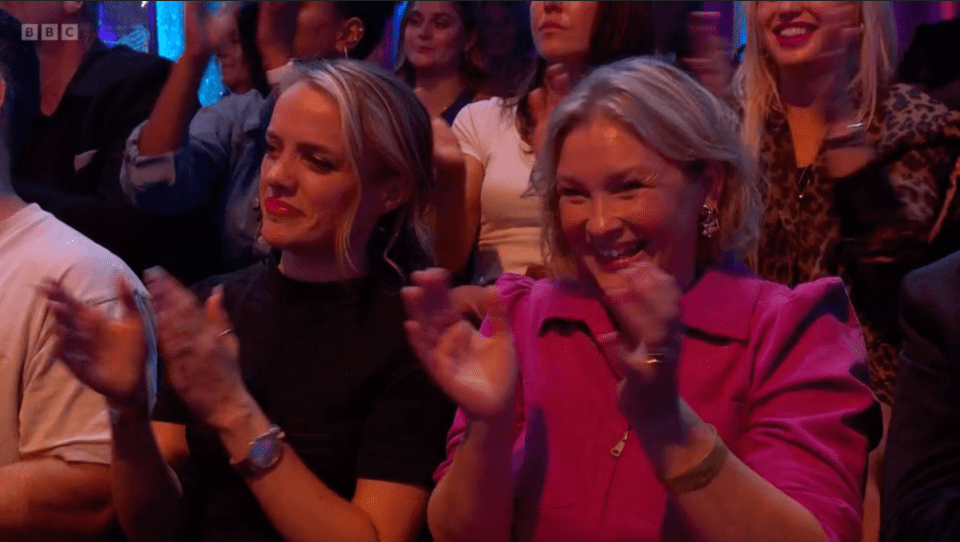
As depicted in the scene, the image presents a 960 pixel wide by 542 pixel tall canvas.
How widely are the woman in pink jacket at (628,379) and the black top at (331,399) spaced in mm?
113

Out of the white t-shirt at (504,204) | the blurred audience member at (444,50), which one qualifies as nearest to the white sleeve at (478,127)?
the white t-shirt at (504,204)

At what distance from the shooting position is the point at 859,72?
2.14 m

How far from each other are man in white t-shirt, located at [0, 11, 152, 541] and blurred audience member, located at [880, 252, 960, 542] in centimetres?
102

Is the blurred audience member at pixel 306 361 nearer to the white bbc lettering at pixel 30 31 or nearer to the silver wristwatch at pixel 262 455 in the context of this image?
the silver wristwatch at pixel 262 455

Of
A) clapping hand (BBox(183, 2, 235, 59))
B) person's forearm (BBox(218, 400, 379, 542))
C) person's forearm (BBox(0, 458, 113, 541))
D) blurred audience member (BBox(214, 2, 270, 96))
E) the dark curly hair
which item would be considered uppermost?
the dark curly hair

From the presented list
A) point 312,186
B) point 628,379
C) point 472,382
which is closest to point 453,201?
point 312,186

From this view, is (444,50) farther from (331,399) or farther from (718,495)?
(718,495)

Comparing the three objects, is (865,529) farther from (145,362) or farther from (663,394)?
(145,362)

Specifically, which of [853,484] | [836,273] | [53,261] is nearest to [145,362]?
[53,261]

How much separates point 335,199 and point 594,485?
0.61 m

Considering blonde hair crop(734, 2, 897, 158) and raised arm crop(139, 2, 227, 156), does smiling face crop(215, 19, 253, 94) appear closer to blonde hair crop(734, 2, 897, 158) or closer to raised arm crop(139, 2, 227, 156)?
raised arm crop(139, 2, 227, 156)

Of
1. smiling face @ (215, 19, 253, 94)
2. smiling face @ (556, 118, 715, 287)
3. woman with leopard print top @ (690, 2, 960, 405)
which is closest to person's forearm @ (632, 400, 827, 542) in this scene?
smiling face @ (556, 118, 715, 287)

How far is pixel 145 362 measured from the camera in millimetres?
1588

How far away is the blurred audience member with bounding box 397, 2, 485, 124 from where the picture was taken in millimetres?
2764
